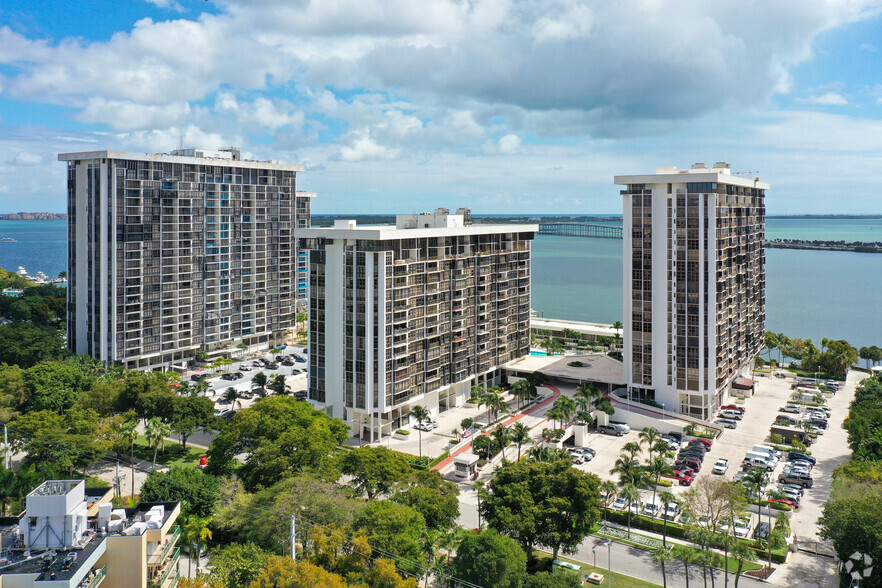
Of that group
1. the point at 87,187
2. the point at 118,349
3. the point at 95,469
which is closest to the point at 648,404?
the point at 95,469

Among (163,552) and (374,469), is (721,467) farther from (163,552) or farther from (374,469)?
(163,552)

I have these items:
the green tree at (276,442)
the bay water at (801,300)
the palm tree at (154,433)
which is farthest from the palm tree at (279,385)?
the bay water at (801,300)

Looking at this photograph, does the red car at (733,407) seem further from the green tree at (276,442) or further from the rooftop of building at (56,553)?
the rooftop of building at (56,553)

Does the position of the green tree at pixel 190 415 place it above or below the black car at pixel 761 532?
above

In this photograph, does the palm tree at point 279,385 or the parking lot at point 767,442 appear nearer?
the parking lot at point 767,442

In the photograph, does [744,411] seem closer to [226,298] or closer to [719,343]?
[719,343]

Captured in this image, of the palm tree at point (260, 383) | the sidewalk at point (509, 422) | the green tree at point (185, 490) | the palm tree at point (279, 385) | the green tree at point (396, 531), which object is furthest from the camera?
the palm tree at point (260, 383)

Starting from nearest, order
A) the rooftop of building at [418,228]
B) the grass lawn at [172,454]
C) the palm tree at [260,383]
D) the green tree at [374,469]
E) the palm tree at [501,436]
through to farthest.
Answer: the green tree at [374,469] < the palm tree at [501,436] < the grass lawn at [172,454] < the rooftop of building at [418,228] < the palm tree at [260,383]

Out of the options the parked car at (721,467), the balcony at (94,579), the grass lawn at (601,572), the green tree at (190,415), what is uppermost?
the balcony at (94,579)
